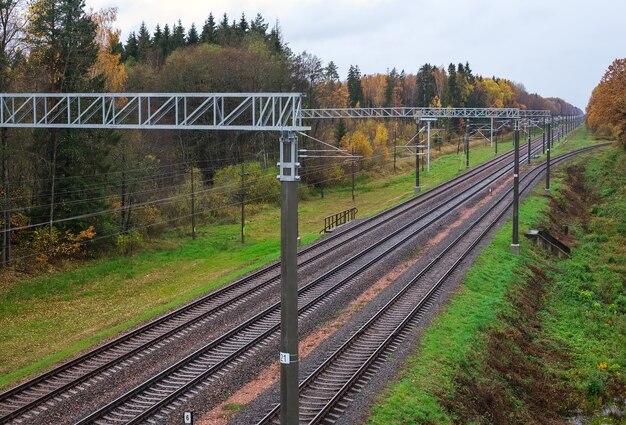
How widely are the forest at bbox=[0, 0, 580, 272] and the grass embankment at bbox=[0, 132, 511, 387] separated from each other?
2.35 m

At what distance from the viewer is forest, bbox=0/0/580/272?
39.4 metres

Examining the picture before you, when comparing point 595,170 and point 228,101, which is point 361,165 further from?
point 595,170

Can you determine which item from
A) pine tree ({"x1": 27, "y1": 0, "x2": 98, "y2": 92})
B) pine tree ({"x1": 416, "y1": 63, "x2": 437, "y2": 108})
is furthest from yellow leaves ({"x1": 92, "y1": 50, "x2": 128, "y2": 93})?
pine tree ({"x1": 416, "y1": 63, "x2": 437, "y2": 108})

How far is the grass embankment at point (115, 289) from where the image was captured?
25.2 metres

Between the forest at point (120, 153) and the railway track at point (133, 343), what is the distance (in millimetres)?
8970

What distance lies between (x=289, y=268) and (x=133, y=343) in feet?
37.3

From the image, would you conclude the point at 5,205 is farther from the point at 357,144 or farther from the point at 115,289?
the point at 357,144

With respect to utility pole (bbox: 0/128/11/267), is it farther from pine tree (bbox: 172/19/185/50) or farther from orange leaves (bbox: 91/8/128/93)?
pine tree (bbox: 172/19/185/50)

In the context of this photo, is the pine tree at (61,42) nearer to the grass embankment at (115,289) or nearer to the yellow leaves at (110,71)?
the grass embankment at (115,289)

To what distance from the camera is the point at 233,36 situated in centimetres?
8581

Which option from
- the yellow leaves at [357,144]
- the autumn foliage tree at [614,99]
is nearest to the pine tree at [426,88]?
the autumn foliage tree at [614,99]

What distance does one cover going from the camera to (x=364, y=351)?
70.2 feet

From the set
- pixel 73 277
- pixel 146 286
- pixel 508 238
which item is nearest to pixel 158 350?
pixel 146 286

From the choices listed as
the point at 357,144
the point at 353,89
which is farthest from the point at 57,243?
the point at 353,89
